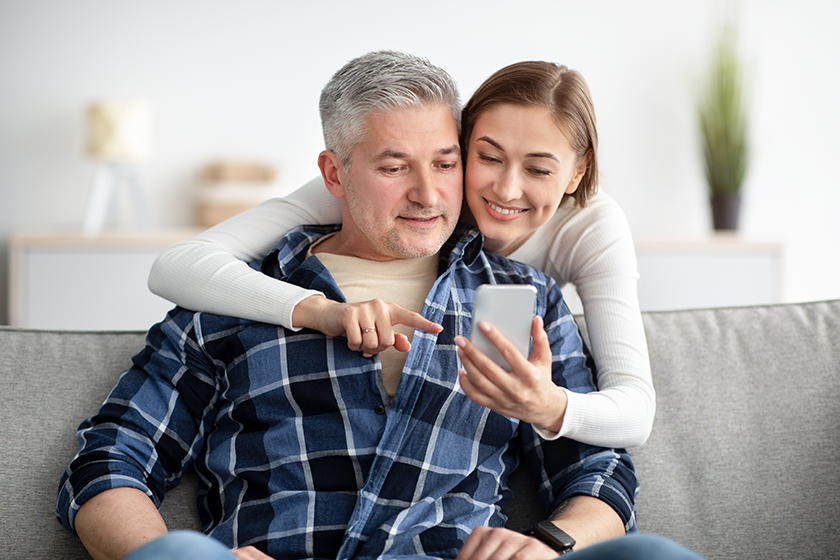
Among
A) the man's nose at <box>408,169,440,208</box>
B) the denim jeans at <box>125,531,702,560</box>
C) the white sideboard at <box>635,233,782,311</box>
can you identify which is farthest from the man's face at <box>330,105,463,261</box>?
the white sideboard at <box>635,233,782,311</box>

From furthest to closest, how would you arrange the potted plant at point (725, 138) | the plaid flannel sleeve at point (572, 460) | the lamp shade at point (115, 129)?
the potted plant at point (725, 138) → the lamp shade at point (115, 129) → the plaid flannel sleeve at point (572, 460)

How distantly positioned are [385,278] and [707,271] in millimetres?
2683

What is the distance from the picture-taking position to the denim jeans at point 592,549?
2.57 feet

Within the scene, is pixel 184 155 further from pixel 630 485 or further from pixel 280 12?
pixel 630 485

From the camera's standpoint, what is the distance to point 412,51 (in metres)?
3.90

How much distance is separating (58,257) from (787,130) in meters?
4.01

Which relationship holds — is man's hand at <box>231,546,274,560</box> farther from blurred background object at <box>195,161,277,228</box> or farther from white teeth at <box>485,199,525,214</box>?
blurred background object at <box>195,161,277,228</box>

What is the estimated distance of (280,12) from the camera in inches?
148

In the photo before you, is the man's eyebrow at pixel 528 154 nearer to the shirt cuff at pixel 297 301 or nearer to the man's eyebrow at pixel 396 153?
the man's eyebrow at pixel 396 153

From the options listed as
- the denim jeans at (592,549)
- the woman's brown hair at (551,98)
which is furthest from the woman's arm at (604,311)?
the denim jeans at (592,549)

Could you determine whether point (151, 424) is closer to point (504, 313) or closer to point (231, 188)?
point (504, 313)

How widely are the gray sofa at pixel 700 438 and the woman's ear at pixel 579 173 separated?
1.15 ft

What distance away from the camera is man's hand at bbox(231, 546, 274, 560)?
1053 mm

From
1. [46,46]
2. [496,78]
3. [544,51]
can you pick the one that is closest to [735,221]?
[544,51]
